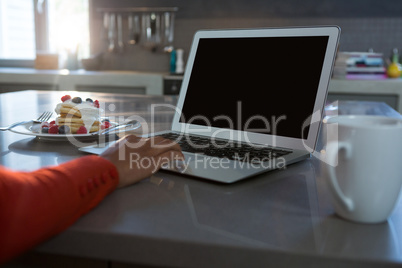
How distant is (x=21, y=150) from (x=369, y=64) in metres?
2.91

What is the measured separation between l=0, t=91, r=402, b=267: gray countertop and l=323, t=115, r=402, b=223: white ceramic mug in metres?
0.02

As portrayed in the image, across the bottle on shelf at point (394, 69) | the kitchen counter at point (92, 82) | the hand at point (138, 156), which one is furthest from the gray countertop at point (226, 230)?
the bottle on shelf at point (394, 69)

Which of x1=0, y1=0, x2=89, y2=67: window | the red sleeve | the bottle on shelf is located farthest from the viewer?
x1=0, y1=0, x2=89, y2=67: window

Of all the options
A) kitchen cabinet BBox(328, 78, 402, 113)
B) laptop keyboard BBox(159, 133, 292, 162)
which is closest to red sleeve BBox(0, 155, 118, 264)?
laptop keyboard BBox(159, 133, 292, 162)

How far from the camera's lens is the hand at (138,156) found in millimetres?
635

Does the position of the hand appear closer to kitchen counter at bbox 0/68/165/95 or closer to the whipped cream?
the whipped cream

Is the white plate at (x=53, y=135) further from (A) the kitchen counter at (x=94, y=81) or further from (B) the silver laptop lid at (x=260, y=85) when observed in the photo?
(A) the kitchen counter at (x=94, y=81)

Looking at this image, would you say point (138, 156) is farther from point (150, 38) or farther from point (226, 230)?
point (150, 38)

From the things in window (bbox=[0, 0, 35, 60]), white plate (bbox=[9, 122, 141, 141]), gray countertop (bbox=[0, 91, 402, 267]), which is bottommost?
gray countertop (bbox=[0, 91, 402, 267])

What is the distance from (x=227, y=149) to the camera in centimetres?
85

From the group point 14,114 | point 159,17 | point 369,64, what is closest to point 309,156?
point 14,114

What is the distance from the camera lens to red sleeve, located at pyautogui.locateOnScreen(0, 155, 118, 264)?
44 cm

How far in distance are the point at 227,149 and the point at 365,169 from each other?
0.37 meters

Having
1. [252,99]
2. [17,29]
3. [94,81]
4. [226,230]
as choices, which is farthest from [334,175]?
[17,29]
